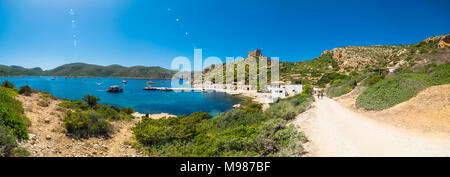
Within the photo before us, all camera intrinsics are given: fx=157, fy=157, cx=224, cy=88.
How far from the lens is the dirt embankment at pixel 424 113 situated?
18.9 feet

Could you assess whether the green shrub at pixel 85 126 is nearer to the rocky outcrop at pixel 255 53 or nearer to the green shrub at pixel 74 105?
the green shrub at pixel 74 105

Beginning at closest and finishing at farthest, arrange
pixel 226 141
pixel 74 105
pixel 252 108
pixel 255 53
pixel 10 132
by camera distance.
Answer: pixel 10 132, pixel 226 141, pixel 74 105, pixel 252 108, pixel 255 53

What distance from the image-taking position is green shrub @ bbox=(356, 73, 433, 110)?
9.02 m

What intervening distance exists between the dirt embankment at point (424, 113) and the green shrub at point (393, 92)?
0.36 meters

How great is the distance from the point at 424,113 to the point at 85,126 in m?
14.9

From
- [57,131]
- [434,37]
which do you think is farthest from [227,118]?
[434,37]

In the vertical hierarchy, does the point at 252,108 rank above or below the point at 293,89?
below

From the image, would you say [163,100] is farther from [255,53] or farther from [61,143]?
[255,53]

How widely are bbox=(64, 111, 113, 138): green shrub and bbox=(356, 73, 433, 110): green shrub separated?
1464cm

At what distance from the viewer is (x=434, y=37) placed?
31.0 metres

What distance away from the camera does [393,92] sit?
32.0ft

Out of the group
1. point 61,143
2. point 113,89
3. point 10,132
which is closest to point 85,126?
point 61,143

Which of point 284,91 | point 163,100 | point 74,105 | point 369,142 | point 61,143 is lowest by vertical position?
point 163,100
